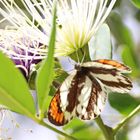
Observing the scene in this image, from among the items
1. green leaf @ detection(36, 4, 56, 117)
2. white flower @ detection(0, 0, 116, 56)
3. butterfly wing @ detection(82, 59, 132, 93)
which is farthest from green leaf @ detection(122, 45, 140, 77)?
green leaf @ detection(36, 4, 56, 117)

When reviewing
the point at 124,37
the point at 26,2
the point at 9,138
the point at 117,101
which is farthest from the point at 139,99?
the point at 26,2

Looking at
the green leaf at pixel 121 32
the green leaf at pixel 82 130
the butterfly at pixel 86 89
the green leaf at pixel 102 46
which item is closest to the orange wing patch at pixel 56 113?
the butterfly at pixel 86 89

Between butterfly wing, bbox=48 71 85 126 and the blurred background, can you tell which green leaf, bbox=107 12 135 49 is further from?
butterfly wing, bbox=48 71 85 126

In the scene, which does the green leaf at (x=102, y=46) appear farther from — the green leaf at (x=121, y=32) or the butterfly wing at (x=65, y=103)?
the green leaf at (x=121, y=32)

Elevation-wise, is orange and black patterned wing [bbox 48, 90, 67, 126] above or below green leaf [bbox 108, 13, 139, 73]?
above

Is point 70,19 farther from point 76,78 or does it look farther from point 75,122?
point 75,122

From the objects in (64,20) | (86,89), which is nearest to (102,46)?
(64,20)

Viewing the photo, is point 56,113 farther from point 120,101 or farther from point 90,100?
point 120,101
